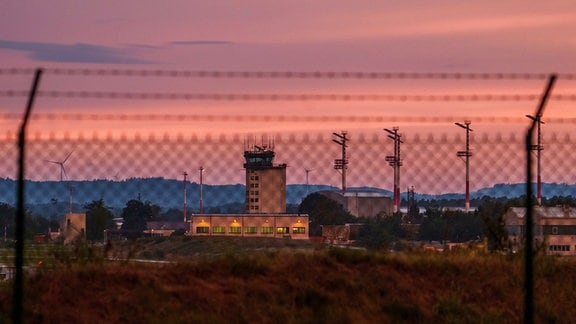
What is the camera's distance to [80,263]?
786 inches

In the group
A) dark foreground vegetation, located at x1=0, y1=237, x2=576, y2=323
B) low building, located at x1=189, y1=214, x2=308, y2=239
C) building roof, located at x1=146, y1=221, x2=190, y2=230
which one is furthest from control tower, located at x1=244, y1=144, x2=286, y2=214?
building roof, located at x1=146, y1=221, x2=190, y2=230

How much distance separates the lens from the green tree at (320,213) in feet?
488

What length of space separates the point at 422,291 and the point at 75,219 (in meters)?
14.2

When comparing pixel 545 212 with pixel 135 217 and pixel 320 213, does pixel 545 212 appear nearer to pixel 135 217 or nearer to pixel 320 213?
pixel 135 217

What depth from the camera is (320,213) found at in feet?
497

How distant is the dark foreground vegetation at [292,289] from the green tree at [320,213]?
386ft

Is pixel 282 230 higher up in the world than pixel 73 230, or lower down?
lower down

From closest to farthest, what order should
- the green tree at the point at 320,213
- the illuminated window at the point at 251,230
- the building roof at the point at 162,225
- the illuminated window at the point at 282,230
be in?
the illuminated window at the point at 251,230
the illuminated window at the point at 282,230
the green tree at the point at 320,213
the building roof at the point at 162,225

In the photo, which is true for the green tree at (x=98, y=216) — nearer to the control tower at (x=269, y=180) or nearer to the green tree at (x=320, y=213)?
the control tower at (x=269, y=180)

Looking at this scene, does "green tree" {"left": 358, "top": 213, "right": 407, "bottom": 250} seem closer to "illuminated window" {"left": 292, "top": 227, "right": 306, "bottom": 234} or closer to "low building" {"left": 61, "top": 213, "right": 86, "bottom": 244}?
"illuminated window" {"left": 292, "top": 227, "right": 306, "bottom": 234}

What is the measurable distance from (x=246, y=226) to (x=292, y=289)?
234 ft

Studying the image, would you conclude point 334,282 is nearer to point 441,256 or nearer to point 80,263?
point 441,256

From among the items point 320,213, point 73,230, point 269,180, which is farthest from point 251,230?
point 73,230

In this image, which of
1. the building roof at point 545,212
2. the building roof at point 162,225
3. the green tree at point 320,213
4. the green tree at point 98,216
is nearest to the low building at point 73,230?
the green tree at point 98,216
